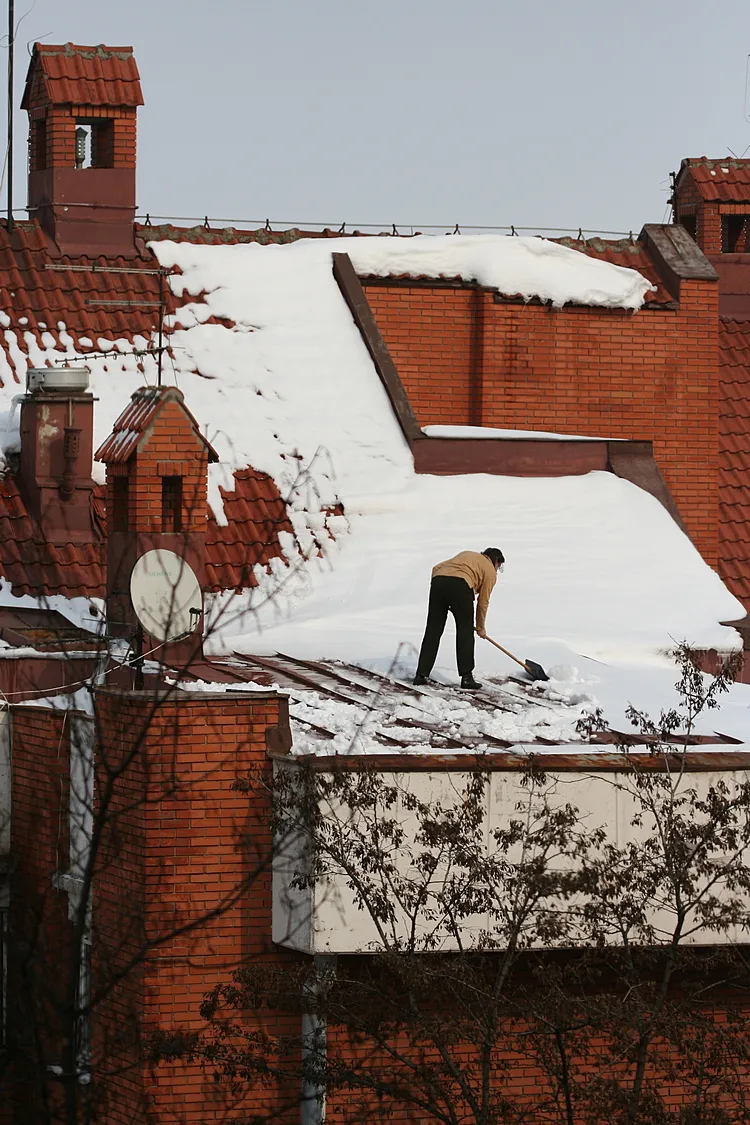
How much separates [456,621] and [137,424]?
3147 mm

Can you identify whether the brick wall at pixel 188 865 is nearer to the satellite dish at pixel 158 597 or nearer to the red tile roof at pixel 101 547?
the satellite dish at pixel 158 597

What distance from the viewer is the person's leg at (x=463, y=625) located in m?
16.0

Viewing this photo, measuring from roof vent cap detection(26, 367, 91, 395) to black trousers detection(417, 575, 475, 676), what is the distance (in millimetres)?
4119

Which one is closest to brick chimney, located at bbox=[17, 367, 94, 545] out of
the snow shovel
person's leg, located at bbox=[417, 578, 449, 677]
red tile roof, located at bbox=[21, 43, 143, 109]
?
person's leg, located at bbox=[417, 578, 449, 677]

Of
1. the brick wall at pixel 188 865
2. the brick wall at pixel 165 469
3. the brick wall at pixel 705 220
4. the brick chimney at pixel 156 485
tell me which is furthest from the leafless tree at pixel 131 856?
the brick wall at pixel 705 220

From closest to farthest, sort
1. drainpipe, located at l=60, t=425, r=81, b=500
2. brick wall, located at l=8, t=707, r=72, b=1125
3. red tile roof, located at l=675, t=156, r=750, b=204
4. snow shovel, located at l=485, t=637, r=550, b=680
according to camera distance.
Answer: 1. brick wall, located at l=8, t=707, r=72, b=1125
2. snow shovel, located at l=485, t=637, r=550, b=680
3. drainpipe, located at l=60, t=425, r=81, b=500
4. red tile roof, located at l=675, t=156, r=750, b=204

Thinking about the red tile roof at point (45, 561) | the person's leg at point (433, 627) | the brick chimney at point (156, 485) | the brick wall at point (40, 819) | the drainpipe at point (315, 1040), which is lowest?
the drainpipe at point (315, 1040)

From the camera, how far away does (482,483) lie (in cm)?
2039

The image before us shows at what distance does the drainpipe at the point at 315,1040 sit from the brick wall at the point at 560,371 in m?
10.3

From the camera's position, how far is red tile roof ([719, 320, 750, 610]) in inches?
854

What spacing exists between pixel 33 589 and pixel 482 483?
547 centimetres

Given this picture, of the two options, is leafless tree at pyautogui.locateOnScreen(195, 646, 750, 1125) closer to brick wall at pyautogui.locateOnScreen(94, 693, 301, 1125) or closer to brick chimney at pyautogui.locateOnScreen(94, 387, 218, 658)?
brick wall at pyautogui.locateOnScreen(94, 693, 301, 1125)

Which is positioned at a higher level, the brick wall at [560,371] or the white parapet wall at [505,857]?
the brick wall at [560,371]

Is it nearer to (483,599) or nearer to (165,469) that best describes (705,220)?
(483,599)
